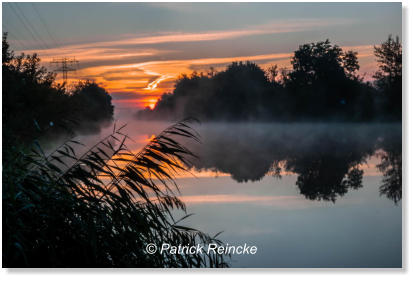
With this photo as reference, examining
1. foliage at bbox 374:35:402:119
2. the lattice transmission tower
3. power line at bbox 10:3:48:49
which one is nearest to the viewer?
power line at bbox 10:3:48:49

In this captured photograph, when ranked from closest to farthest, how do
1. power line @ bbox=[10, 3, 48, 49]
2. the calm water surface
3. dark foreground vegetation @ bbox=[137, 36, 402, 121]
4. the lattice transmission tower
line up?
the calm water surface < power line @ bbox=[10, 3, 48, 49] < the lattice transmission tower < dark foreground vegetation @ bbox=[137, 36, 402, 121]

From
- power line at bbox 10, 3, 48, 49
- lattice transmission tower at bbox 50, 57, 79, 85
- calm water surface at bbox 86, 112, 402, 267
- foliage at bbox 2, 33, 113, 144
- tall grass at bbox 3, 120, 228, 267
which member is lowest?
calm water surface at bbox 86, 112, 402, 267

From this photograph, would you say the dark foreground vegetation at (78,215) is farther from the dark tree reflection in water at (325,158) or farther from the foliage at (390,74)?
the dark tree reflection in water at (325,158)

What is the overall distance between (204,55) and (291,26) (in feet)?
3.84

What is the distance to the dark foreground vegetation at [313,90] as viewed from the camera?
646cm

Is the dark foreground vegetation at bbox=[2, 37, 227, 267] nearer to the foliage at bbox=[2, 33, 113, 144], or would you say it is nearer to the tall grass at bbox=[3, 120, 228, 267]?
the tall grass at bbox=[3, 120, 228, 267]

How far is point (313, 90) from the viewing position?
812cm

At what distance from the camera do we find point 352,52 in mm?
6855

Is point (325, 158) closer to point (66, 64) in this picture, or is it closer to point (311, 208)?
point (311, 208)

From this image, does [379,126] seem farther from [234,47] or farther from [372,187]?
[234,47]

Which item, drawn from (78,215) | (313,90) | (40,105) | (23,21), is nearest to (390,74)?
(313,90)

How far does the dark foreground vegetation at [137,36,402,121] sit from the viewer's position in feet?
21.2

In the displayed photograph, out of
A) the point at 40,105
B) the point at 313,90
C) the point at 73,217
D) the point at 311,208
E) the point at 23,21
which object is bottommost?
the point at 311,208

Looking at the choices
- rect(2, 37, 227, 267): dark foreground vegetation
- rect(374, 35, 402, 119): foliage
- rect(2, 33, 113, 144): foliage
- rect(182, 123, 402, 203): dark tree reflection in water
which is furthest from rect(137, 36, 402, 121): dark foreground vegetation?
rect(2, 37, 227, 267): dark foreground vegetation
